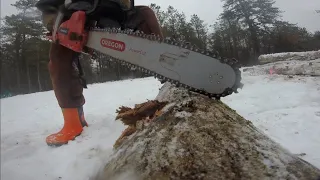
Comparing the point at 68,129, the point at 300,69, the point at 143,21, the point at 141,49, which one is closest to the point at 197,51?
the point at 141,49

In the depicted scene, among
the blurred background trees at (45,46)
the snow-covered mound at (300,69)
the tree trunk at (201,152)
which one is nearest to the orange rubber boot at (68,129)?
the tree trunk at (201,152)

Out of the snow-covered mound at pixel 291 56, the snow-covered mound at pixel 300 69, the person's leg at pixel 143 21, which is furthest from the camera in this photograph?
the snow-covered mound at pixel 291 56

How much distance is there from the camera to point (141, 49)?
78.3 inches

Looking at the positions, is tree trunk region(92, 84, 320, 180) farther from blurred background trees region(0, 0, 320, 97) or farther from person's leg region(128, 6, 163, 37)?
blurred background trees region(0, 0, 320, 97)

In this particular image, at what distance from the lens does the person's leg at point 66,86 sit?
2.71m

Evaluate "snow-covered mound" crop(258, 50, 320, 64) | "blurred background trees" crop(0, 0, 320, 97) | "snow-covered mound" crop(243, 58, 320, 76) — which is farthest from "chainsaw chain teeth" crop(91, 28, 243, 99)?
"blurred background trees" crop(0, 0, 320, 97)

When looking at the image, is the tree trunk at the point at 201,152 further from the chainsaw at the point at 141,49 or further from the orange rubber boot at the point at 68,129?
the orange rubber boot at the point at 68,129

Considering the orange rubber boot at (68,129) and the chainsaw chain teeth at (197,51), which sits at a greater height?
the chainsaw chain teeth at (197,51)

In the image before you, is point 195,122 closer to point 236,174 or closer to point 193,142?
point 193,142

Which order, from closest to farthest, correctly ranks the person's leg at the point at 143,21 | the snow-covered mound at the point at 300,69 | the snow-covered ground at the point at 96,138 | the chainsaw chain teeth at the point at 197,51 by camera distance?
the chainsaw chain teeth at the point at 197,51 < the snow-covered ground at the point at 96,138 < the person's leg at the point at 143,21 < the snow-covered mound at the point at 300,69

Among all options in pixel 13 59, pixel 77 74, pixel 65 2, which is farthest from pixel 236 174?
pixel 13 59

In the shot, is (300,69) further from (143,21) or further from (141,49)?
(141,49)

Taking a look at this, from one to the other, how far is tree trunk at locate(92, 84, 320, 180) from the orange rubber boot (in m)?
1.23

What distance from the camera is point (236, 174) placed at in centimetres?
114
